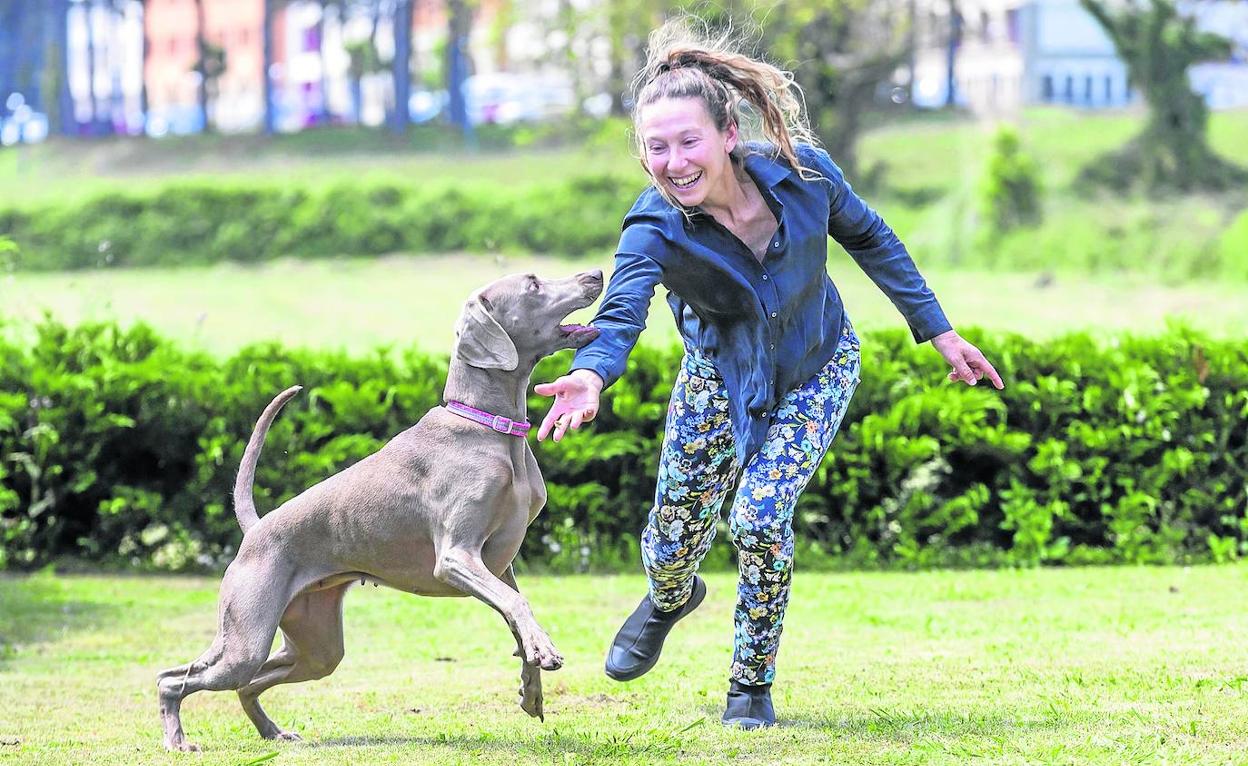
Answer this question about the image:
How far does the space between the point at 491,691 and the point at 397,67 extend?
110 feet

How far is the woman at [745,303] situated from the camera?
486 cm

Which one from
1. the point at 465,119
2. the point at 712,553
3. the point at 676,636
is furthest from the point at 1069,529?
the point at 465,119

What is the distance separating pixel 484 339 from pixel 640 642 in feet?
4.18

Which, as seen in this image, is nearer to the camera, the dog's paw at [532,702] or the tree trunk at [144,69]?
the dog's paw at [532,702]

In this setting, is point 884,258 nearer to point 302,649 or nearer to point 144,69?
point 302,649

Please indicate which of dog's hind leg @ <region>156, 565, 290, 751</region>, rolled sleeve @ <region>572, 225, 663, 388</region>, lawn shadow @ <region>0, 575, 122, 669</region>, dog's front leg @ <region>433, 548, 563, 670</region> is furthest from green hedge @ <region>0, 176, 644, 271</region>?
dog's front leg @ <region>433, 548, 563, 670</region>

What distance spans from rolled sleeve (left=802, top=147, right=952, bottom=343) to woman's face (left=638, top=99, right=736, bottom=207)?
49cm

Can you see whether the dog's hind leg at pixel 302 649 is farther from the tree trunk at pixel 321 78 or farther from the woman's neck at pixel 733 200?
the tree trunk at pixel 321 78

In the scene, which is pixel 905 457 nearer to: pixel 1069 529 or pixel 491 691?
pixel 1069 529

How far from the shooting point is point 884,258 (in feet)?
17.5

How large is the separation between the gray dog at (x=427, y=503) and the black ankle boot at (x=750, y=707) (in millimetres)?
828

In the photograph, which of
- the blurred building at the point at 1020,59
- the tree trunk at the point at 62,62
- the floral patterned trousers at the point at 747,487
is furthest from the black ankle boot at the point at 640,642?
A: the tree trunk at the point at 62,62

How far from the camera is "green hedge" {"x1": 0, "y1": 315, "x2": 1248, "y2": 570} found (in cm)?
919

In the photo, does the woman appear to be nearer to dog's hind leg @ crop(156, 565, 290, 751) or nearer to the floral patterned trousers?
the floral patterned trousers
